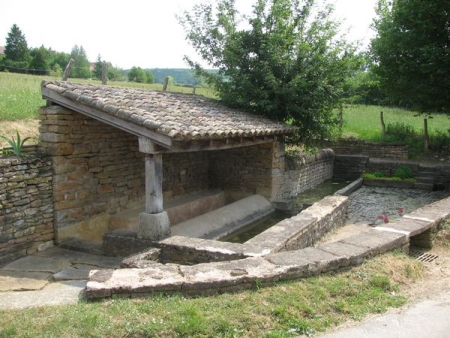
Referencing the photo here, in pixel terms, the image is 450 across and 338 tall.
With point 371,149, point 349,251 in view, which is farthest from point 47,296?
point 371,149

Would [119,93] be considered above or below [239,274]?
above

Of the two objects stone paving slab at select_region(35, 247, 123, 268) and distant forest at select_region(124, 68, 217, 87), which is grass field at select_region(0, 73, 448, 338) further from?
distant forest at select_region(124, 68, 217, 87)

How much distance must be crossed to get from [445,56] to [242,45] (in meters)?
7.60

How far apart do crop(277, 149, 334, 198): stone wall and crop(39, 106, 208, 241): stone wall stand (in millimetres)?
4522

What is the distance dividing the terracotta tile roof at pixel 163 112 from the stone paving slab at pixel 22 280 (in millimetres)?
2520

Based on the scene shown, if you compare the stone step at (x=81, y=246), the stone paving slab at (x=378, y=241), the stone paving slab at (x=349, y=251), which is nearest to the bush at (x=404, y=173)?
the stone paving slab at (x=378, y=241)

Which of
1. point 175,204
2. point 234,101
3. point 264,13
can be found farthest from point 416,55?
point 175,204

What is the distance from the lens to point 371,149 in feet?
56.1

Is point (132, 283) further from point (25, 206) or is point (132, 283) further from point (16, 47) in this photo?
point (16, 47)

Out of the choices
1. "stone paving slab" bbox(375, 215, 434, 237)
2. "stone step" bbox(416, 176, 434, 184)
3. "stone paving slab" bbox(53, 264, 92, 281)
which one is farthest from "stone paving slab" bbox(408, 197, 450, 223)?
"stone step" bbox(416, 176, 434, 184)

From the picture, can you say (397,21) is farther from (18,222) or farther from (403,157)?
(18,222)

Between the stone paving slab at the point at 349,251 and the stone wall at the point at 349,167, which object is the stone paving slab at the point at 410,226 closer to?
the stone paving slab at the point at 349,251

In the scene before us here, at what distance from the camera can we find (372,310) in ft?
12.9

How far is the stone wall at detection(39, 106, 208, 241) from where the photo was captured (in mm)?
6840
